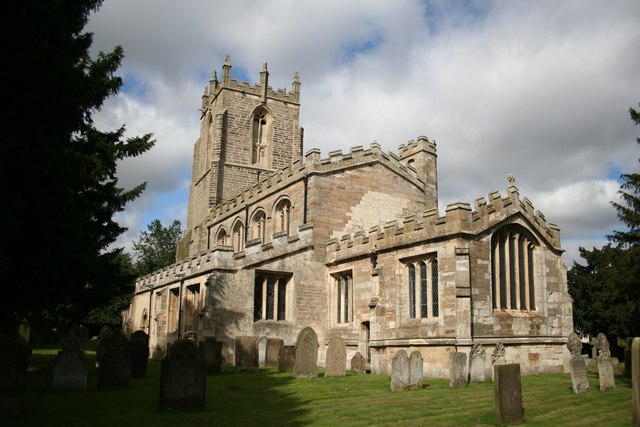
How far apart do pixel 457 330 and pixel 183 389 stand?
30.8 feet

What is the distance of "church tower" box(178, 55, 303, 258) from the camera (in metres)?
39.5

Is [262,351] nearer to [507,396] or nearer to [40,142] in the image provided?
[507,396]

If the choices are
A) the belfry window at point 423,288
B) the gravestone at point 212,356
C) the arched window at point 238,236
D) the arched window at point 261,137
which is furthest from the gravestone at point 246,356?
the arched window at point 261,137

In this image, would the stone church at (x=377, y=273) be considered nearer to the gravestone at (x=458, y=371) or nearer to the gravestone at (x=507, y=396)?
the gravestone at (x=458, y=371)

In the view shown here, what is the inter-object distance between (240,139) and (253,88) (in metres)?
4.08

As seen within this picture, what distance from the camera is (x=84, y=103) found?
10.7 m

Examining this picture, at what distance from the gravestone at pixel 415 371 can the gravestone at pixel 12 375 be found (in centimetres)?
855

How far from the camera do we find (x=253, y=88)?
42.0 metres

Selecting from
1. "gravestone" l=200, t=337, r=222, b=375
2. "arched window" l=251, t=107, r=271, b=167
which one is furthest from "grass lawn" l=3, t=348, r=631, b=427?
"arched window" l=251, t=107, r=271, b=167

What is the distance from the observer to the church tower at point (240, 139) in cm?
3953

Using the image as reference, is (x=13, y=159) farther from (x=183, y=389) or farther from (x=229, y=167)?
(x=229, y=167)

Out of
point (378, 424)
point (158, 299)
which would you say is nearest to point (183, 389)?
point (378, 424)

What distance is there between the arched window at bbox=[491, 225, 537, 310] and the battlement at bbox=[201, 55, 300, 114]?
85.8 ft

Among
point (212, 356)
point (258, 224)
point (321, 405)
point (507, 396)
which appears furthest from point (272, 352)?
point (507, 396)
